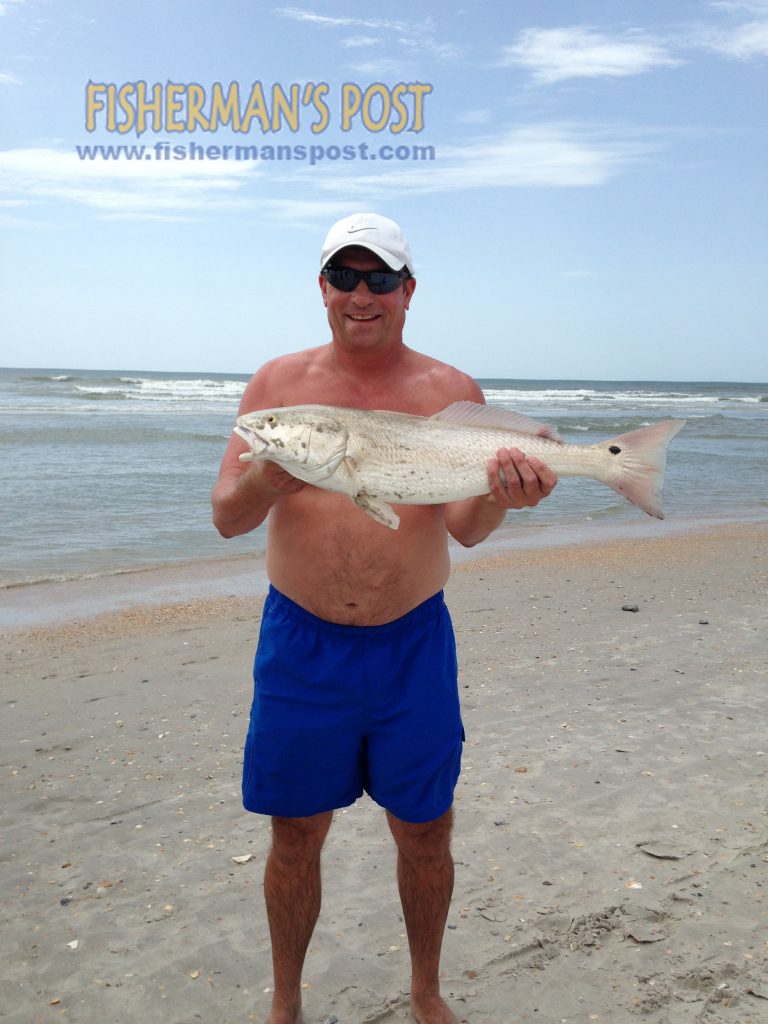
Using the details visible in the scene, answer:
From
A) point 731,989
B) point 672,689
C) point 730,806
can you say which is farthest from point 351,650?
point 672,689

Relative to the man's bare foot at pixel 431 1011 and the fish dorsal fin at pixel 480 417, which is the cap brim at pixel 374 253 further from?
the man's bare foot at pixel 431 1011

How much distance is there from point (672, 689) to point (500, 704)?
106cm

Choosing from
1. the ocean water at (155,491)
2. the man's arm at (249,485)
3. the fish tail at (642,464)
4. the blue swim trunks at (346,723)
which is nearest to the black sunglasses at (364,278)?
the man's arm at (249,485)

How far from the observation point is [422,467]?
8.77 ft

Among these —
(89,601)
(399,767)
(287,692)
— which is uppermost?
(287,692)

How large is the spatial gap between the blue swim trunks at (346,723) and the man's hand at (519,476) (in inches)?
21.6

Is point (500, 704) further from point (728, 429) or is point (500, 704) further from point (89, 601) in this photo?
point (728, 429)

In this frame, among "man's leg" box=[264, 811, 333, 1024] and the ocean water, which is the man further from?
the ocean water

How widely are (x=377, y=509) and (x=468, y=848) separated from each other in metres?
1.83

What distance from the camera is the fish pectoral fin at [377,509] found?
8.62 ft

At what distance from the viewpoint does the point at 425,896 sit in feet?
9.25

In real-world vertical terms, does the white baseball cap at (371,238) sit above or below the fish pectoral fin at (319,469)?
above

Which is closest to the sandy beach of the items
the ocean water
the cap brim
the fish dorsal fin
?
the fish dorsal fin

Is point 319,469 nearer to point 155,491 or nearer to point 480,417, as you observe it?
point 480,417
